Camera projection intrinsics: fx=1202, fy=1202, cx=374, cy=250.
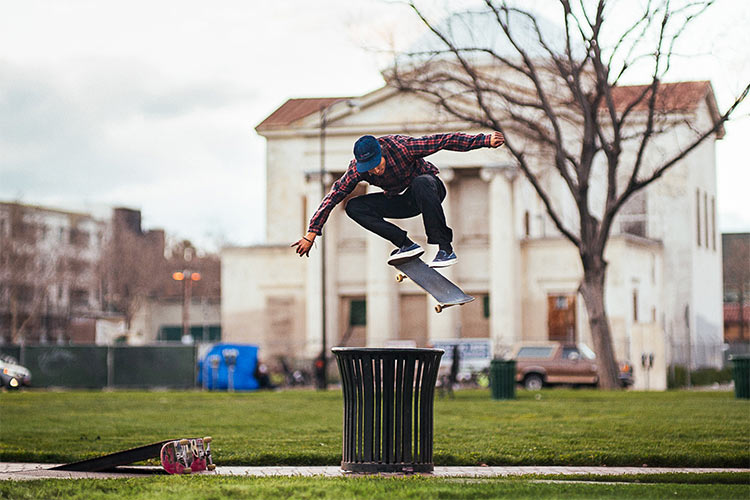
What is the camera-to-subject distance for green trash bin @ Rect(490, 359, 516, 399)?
100 feet

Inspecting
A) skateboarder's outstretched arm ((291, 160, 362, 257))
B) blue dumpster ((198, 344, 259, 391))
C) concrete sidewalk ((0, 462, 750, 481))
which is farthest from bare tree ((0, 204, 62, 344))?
skateboarder's outstretched arm ((291, 160, 362, 257))

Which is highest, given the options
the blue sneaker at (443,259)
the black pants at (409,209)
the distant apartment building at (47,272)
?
the distant apartment building at (47,272)

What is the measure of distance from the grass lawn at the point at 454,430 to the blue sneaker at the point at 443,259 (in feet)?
7.88

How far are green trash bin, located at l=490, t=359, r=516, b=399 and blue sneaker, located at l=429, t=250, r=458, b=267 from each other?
18769 mm

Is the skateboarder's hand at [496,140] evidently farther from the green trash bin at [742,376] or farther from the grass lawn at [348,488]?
the green trash bin at [742,376]

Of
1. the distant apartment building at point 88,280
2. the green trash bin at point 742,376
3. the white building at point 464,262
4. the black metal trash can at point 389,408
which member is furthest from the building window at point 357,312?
the black metal trash can at point 389,408

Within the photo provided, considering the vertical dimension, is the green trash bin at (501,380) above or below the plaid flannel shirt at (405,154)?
below

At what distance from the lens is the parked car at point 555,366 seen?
43.2 m

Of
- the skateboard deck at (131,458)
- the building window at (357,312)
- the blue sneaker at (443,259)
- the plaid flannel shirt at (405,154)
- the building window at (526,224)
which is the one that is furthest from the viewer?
the building window at (526,224)

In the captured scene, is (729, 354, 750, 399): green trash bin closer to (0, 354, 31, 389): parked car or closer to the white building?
(0, 354, 31, 389): parked car

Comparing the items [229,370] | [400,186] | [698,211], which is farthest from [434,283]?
[698,211]

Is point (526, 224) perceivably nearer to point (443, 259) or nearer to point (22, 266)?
point (22, 266)

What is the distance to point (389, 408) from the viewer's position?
1166 cm

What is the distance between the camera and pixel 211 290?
111812 mm
